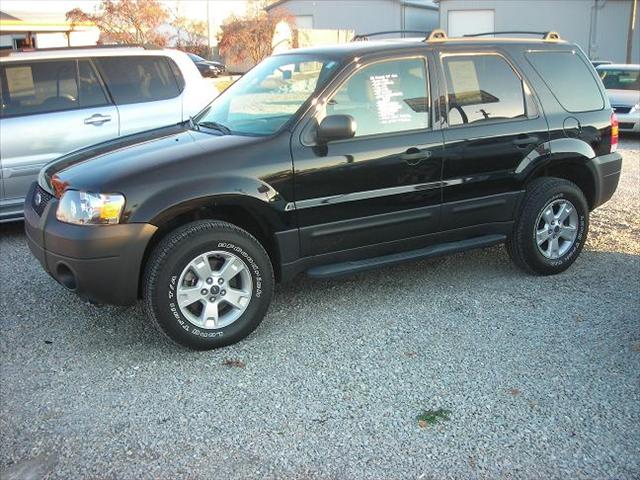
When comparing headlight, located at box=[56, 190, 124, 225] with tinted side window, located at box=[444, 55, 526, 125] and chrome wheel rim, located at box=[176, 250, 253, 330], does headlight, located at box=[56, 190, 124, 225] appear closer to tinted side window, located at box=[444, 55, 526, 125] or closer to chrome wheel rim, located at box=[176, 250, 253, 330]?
chrome wheel rim, located at box=[176, 250, 253, 330]

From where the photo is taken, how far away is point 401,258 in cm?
468

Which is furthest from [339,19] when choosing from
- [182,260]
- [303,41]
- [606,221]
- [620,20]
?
[182,260]

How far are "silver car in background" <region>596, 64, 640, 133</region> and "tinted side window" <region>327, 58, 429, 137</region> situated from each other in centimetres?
909

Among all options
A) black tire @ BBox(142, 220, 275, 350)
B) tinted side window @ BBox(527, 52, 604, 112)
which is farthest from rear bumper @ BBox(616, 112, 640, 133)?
black tire @ BBox(142, 220, 275, 350)

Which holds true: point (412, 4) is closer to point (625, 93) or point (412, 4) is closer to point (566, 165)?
point (625, 93)

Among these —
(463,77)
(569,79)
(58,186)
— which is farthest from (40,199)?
(569,79)

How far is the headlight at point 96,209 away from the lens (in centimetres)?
379

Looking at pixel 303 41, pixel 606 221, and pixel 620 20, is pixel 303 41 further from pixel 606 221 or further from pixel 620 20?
pixel 606 221

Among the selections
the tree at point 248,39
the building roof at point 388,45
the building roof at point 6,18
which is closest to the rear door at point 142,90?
the building roof at point 388,45

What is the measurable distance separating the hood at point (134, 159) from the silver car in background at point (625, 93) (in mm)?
10261

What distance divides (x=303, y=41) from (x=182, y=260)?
2828 centimetres

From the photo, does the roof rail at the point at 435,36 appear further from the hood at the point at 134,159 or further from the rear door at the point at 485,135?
the hood at the point at 134,159

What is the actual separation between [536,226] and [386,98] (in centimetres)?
161

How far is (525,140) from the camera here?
16.4 ft
